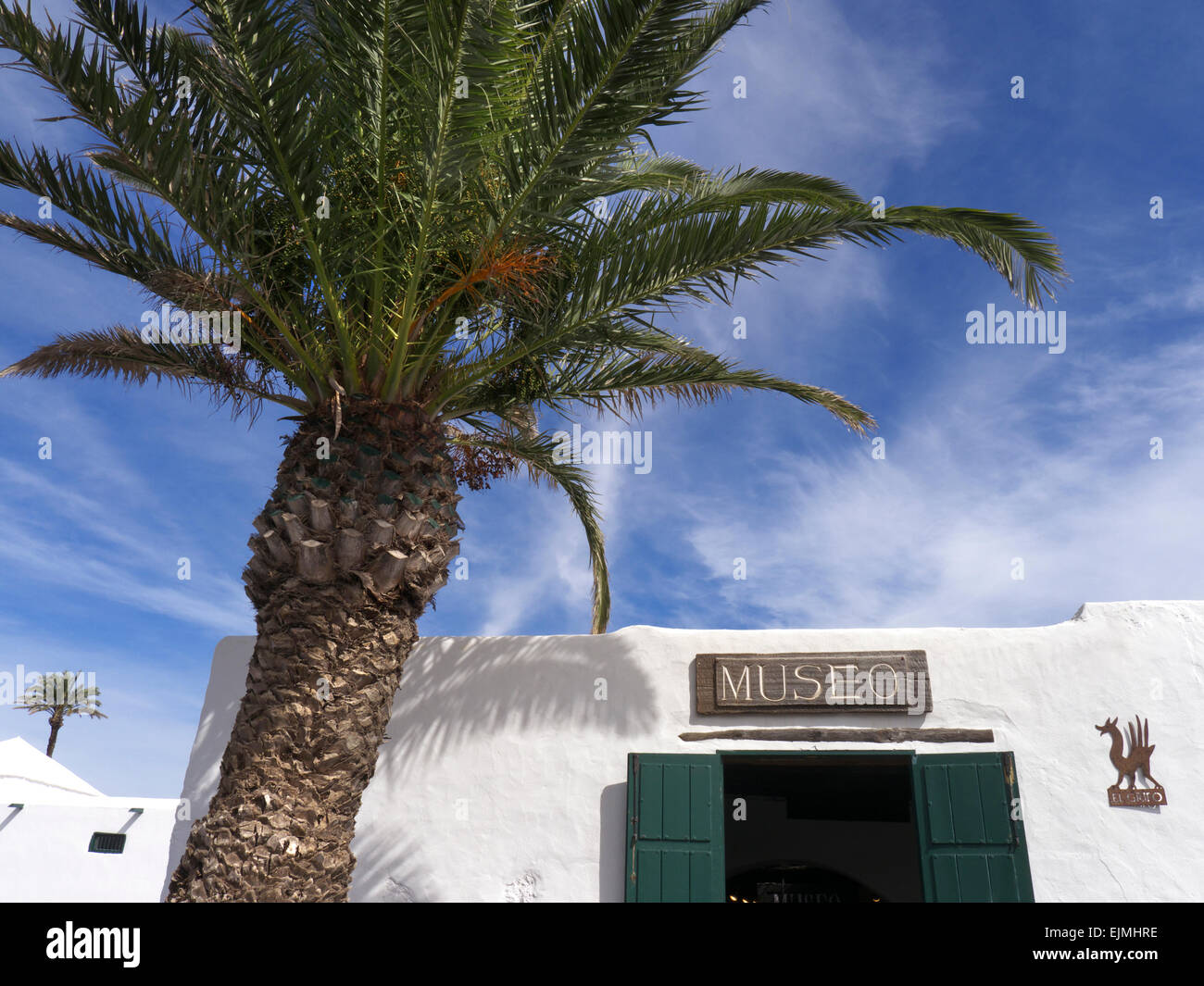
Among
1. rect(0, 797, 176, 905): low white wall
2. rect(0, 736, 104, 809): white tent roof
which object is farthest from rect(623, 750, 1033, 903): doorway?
rect(0, 736, 104, 809): white tent roof

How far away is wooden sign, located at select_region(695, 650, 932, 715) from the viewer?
7.09m

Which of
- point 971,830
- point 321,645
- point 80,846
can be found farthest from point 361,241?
point 80,846

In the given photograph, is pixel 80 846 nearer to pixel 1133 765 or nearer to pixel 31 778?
pixel 31 778

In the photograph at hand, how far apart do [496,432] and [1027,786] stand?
5.24 metres

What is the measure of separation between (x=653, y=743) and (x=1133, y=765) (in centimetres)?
373

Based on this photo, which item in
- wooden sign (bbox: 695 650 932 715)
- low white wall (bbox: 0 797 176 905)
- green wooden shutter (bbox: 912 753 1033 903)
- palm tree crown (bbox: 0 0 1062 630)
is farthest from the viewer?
low white wall (bbox: 0 797 176 905)

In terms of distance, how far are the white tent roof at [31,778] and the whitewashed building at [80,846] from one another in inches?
1.7

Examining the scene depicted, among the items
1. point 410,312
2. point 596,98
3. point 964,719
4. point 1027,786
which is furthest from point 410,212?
point 1027,786

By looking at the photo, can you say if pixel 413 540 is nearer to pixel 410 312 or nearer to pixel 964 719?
pixel 410 312

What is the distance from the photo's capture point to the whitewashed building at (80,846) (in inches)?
576

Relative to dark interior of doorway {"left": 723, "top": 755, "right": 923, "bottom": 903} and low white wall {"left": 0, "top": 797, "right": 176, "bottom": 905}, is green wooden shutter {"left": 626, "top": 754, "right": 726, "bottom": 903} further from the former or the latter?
low white wall {"left": 0, "top": 797, "right": 176, "bottom": 905}

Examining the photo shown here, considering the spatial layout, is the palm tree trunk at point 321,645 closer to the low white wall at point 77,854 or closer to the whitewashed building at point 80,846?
the whitewashed building at point 80,846

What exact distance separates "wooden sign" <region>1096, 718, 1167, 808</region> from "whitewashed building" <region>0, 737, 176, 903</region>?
13931 millimetres

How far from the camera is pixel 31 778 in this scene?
649 inches
